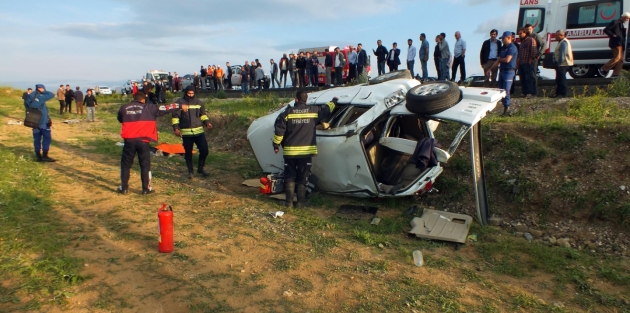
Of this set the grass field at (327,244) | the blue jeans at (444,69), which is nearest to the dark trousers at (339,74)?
the blue jeans at (444,69)

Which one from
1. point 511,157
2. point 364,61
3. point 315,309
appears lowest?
point 315,309

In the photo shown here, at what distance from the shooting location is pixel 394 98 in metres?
5.89

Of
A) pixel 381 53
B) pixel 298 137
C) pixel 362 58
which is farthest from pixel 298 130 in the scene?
pixel 362 58

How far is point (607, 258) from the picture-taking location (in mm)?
4664

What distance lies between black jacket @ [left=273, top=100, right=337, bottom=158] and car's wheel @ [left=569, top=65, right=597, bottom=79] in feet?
33.5

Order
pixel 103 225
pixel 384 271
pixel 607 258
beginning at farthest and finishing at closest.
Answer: pixel 103 225
pixel 607 258
pixel 384 271

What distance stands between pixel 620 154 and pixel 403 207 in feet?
9.72

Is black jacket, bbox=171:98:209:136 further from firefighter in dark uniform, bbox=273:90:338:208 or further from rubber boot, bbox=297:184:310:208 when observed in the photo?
rubber boot, bbox=297:184:310:208

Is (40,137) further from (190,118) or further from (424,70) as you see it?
(424,70)

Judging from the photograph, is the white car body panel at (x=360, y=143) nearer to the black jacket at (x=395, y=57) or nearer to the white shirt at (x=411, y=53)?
the white shirt at (x=411, y=53)

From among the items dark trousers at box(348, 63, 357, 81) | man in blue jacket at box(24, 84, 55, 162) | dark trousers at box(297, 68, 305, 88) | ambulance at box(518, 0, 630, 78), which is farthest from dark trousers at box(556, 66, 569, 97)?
man in blue jacket at box(24, 84, 55, 162)

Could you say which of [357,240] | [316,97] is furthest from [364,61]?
[357,240]

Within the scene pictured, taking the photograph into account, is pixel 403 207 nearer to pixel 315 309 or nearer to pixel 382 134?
pixel 382 134

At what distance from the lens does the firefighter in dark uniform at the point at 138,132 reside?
21.6ft
